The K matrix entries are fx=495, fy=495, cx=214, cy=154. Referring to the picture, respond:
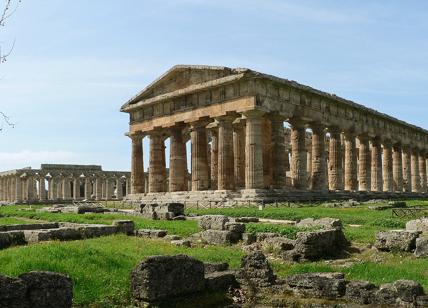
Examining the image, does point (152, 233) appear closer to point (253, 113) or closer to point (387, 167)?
point (253, 113)

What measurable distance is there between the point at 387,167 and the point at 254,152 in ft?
87.5

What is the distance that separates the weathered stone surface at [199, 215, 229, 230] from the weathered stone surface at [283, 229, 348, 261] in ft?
16.2

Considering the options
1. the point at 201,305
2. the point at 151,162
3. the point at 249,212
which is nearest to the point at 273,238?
the point at 201,305

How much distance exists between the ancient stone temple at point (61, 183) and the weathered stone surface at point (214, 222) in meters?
62.4

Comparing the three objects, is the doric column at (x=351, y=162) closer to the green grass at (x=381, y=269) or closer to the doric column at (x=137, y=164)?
the doric column at (x=137, y=164)

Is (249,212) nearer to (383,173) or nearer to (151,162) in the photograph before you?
(151,162)

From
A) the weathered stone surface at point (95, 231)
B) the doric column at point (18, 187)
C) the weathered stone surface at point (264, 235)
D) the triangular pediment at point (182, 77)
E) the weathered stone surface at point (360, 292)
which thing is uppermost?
the triangular pediment at point (182, 77)

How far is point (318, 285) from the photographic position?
36.3 feet

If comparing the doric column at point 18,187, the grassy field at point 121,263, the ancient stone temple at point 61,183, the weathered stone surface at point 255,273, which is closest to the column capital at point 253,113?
the grassy field at point 121,263

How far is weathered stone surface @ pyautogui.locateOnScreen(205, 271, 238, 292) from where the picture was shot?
10964mm

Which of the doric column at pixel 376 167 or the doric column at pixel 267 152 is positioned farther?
the doric column at pixel 376 167

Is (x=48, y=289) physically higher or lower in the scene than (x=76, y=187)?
lower

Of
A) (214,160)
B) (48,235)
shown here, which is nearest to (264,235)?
(48,235)

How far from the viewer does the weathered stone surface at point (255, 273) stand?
11727mm
